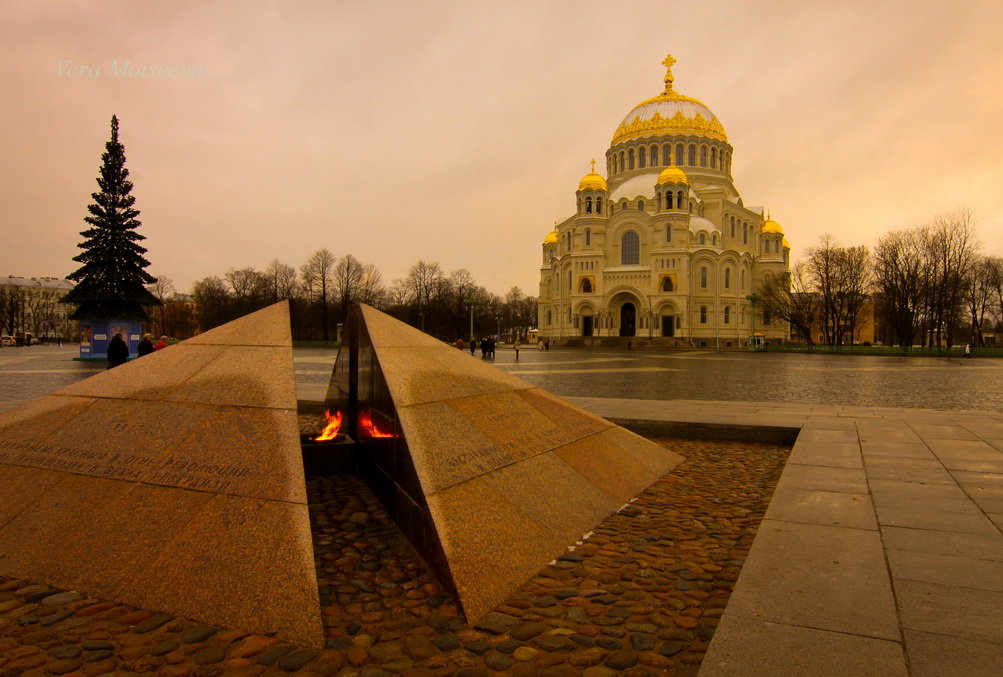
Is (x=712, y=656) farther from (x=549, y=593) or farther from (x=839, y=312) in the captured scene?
(x=839, y=312)

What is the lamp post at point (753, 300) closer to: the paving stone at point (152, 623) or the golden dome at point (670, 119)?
the golden dome at point (670, 119)

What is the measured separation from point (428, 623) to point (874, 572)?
8.29 ft

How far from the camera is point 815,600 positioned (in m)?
3.02

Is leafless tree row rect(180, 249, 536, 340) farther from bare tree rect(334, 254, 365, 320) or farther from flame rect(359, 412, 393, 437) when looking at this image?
flame rect(359, 412, 393, 437)

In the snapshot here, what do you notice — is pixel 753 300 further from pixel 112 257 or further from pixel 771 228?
pixel 112 257

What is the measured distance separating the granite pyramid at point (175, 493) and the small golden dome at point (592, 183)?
61.4 metres

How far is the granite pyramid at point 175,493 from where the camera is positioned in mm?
3404

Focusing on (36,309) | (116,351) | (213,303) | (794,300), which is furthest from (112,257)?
(36,309)

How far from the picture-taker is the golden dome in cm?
6638

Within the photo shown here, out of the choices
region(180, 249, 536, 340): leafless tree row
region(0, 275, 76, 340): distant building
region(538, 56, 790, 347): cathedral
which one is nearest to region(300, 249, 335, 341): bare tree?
region(180, 249, 536, 340): leafless tree row

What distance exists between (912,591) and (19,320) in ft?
373

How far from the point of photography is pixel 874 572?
340 cm

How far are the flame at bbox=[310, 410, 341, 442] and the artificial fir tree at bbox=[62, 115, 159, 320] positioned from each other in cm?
3052

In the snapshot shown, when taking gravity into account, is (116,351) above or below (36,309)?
below
